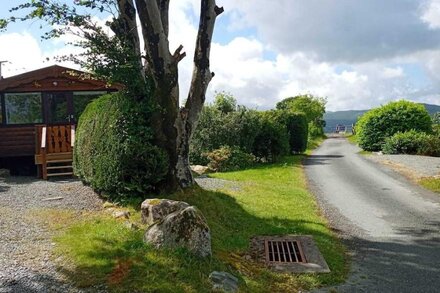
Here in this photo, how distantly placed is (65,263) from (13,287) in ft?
2.69

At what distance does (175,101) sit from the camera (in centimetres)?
970

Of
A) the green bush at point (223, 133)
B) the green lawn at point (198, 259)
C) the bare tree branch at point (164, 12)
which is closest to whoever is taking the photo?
the green lawn at point (198, 259)

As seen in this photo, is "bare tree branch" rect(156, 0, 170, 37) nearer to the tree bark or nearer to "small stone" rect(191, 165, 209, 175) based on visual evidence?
the tree bark

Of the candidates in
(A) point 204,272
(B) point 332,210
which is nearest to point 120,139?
(A) point 204,272

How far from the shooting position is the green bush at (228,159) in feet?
A: 62.6

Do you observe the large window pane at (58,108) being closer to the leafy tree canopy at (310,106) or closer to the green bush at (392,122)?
the green bush at (392,122)

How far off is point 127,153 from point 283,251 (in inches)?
144

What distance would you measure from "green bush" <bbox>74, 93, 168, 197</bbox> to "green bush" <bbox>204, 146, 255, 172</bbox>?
939 centimetres

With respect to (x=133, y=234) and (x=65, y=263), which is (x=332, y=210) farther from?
(x=65, y=263)

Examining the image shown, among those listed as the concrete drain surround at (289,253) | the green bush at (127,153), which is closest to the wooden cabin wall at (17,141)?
the green bush at (127,153)

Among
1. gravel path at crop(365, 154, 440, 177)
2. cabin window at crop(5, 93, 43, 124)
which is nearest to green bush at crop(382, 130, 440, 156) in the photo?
gravel path at crop(365, 154, 440, 177)

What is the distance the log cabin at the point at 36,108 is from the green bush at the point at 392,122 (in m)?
17.3

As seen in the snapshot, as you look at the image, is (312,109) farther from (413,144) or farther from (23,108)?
(23,108)

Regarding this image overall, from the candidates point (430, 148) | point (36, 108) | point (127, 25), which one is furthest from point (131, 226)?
point (430, 148)
